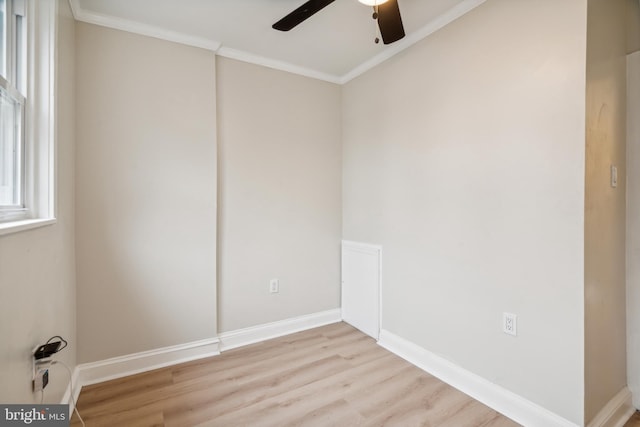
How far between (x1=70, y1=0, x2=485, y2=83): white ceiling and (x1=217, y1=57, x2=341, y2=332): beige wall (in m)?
0.22

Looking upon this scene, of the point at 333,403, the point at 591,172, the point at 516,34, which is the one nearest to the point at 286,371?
the point at 333,403

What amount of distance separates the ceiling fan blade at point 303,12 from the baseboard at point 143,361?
2308 mm

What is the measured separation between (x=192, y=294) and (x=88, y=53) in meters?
1.82

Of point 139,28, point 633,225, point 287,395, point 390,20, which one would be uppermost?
point 139,28

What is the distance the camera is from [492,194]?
68.8 inches

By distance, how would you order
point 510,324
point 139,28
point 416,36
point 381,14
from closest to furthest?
point 381,14
point 510,324
point 139,28
point 416,36

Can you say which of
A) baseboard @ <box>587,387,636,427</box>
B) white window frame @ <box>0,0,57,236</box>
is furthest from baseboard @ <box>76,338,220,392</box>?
baseboard @ <box>587,387,636,427</box>

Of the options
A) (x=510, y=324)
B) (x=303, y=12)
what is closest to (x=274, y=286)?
(x=510, y=324)

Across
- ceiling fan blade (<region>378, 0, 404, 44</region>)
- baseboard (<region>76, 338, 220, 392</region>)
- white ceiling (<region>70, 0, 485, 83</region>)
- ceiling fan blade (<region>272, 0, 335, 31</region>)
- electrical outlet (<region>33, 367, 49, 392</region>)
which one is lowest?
baseboard (<region>76, 338, 220, 392</region>)

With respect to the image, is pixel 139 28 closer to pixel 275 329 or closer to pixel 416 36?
pixel 416 36

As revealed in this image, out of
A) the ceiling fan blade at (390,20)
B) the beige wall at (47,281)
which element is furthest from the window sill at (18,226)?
the ceiling fan blade at (390,20)

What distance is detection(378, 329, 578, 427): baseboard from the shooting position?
153cm

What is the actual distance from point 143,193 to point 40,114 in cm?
79

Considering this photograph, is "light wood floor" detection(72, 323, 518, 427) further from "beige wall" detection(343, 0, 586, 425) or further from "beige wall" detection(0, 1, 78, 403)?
"beige wall" detection(0, 1, 78, 403)
